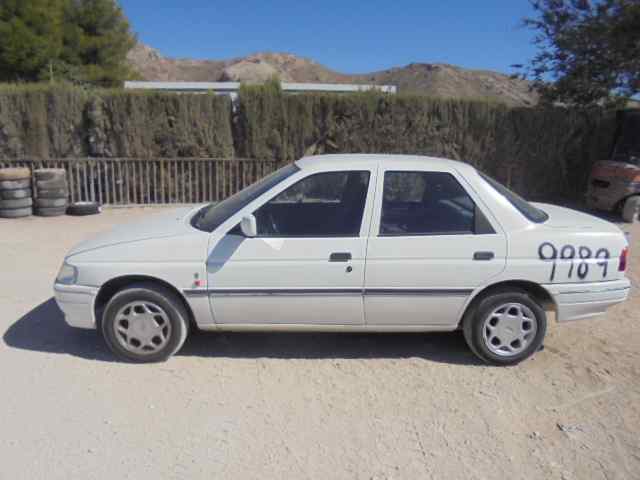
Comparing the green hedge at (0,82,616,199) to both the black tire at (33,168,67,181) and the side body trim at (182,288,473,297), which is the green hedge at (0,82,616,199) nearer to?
the black tire at (33,168,67,181)

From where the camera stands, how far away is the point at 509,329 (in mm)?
4258

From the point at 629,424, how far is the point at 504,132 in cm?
1067

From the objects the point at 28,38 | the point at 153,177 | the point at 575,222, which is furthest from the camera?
the point at 28,38

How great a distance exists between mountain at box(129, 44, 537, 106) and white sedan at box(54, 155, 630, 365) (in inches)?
1346

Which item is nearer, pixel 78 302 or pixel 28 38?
pixel 78 302

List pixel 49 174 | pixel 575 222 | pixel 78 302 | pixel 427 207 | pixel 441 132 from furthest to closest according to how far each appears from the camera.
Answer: pixel 441 132 → pixel 49 174 → pixel 575 222 → pixel 427 207 → pixel 78 302

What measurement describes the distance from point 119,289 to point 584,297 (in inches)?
148

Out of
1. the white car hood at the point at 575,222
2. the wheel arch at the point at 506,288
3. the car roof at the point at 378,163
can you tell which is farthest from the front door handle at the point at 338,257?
the white car hood at the point at 575,222

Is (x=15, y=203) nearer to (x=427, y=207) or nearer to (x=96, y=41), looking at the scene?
(x=427, y=207)

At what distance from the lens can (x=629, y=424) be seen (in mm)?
3561

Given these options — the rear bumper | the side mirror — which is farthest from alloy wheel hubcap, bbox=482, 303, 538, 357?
the side mirror

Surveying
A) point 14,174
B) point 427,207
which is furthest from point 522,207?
point 14,174

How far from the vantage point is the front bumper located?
417 centimetres

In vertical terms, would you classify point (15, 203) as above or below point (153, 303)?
below
